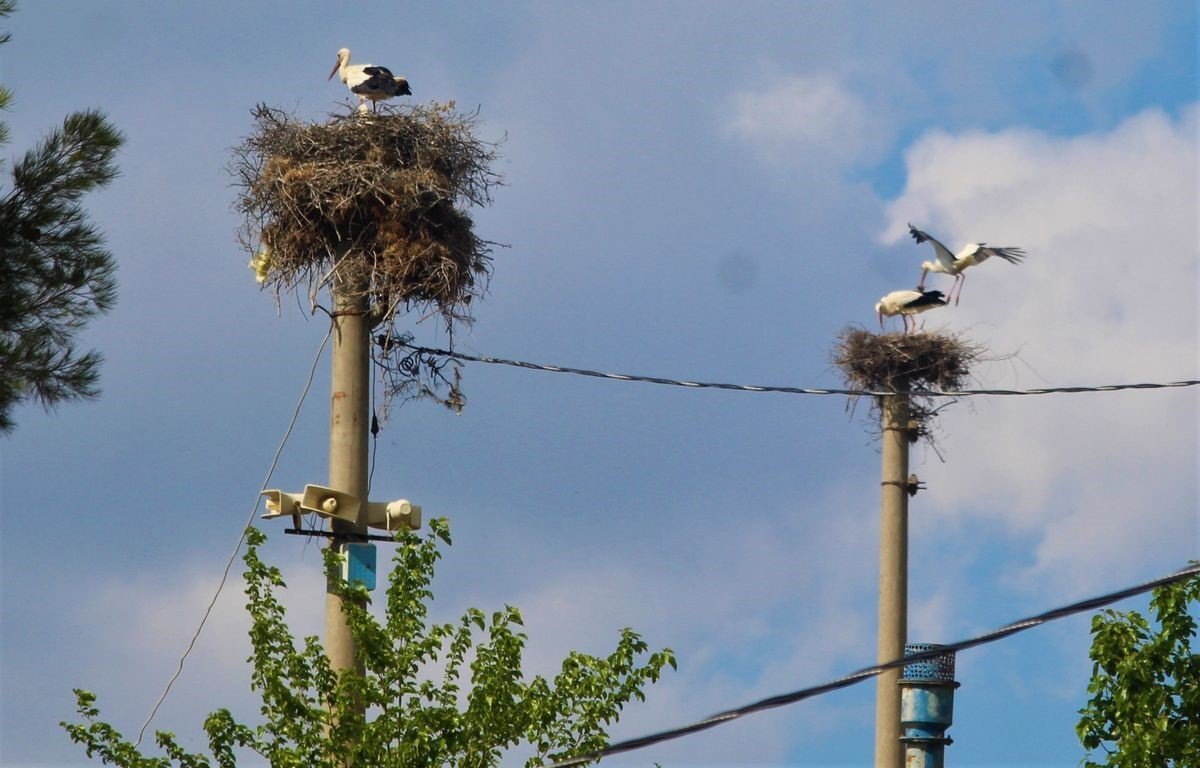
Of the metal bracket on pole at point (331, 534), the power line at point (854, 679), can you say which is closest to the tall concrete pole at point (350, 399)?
the metal bracket on pole at point (331, 534)

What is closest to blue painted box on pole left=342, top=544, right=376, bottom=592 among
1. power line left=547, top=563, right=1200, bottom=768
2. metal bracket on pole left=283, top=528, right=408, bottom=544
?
metal bracket on pole left=283, top=528, right=408, bottom=544

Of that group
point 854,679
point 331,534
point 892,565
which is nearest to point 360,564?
point 331,534

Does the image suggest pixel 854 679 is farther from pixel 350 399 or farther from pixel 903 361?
pixel 903 361

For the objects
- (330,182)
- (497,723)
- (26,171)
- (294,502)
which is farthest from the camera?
(330,182)

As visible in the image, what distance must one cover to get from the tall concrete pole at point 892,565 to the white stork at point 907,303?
97 centimetres

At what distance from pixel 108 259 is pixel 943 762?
296 inches

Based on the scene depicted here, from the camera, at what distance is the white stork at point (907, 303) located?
22.1 meters

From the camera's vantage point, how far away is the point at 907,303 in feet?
73.4

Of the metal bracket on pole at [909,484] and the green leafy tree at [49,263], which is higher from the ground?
the metal bracket on pole at [909,484]

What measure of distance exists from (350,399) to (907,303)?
9.67m

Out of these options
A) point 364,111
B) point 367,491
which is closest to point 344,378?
point 367,491

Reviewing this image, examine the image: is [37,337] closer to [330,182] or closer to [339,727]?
[339,727]

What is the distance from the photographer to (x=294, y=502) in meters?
13.6

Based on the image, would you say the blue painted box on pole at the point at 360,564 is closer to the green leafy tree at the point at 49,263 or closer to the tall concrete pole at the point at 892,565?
the green leafy tree at the point at 49,263
